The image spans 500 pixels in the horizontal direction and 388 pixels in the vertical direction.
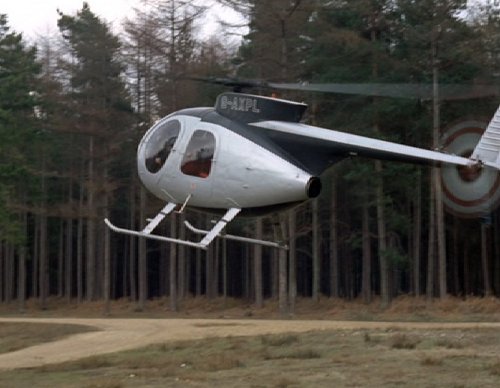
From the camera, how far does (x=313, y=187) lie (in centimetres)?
1733

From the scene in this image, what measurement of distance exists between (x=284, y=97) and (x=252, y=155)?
17913mm

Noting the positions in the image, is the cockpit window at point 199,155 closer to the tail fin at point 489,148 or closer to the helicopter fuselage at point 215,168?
the helicopter fuselage at point 215,168

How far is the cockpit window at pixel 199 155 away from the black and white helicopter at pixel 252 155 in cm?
2

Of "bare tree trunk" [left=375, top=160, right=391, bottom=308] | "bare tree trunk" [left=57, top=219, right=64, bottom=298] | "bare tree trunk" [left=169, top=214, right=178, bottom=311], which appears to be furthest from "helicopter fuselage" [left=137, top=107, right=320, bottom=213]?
"bare tree trunk" [left=57, top=219, right=64, bottom=298]

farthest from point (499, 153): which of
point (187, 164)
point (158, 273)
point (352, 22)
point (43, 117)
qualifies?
point (158, 273)

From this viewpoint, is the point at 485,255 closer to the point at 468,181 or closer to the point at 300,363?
the point at 468,181

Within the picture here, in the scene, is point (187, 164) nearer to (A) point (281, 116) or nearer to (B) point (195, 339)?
(A) point (281, 116)

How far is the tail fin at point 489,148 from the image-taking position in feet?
53.3

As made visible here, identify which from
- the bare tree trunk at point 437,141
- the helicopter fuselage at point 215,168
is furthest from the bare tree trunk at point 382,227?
the helicopter fuselage at point 215,168

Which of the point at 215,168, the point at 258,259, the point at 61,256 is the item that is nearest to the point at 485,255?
the point at 258,259

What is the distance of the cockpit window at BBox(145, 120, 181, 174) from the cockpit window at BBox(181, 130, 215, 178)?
0.46 m

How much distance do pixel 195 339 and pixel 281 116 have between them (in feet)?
21.6

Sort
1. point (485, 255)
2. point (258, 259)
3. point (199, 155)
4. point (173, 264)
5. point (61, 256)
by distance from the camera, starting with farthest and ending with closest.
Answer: point (61, 256)
point (485, 255)
point (173, 264)
point (258, 259)
point (199, 155)

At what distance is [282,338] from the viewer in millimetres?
20844
